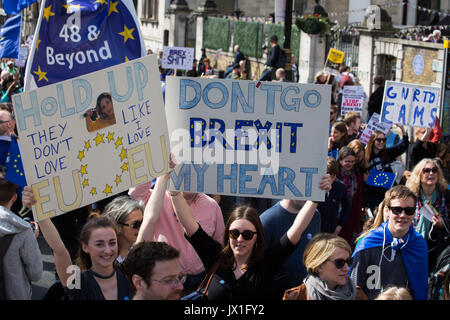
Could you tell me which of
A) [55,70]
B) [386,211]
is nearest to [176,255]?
[386,211]

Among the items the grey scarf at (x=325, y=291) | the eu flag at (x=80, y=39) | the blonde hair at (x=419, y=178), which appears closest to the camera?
the grey scarf at (x=325, y=291)

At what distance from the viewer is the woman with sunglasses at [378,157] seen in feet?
27.9

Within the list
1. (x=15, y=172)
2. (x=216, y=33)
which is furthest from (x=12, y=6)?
(x=216, y=33)

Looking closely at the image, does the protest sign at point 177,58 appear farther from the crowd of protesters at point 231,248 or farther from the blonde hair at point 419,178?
the blonde hair at point 419,178

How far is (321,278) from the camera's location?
172 inches

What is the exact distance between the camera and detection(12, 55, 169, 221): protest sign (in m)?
4.64

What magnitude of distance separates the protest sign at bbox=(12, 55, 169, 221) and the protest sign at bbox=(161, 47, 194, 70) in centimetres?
1291

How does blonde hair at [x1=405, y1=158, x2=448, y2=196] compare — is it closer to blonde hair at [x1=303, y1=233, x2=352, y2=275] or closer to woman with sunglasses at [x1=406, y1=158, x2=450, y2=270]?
woman with sunglasses at [x1=406, y1=158, x2=450, y2=270]

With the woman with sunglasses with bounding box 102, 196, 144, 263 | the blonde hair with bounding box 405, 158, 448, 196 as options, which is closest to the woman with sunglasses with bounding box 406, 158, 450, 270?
the blonde hair with bounding box 405, 158, 448, 196

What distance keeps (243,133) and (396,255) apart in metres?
1.27

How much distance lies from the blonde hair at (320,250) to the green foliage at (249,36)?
23.4 m

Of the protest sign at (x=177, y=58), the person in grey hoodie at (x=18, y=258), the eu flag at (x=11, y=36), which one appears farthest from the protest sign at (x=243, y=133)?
the protest sign at (x=177, y=58)
